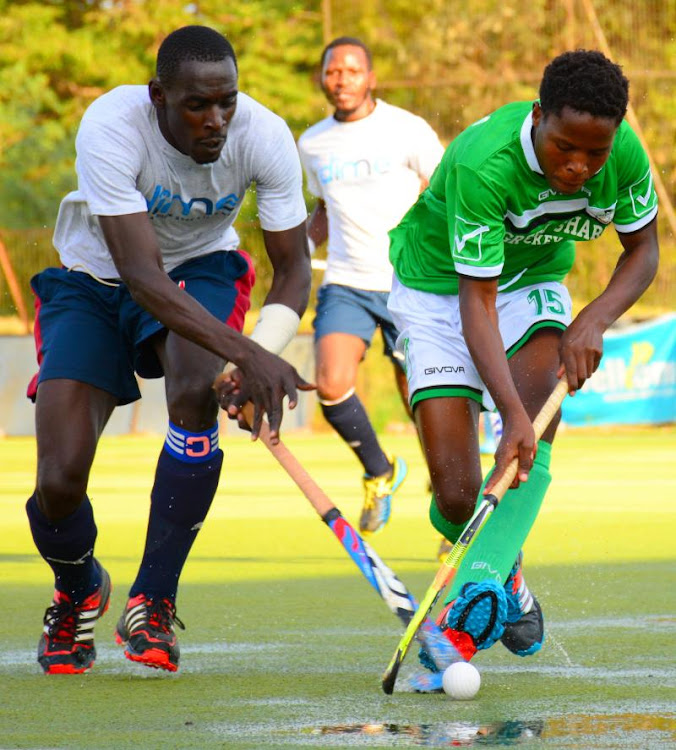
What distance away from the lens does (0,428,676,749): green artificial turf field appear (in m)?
3.63

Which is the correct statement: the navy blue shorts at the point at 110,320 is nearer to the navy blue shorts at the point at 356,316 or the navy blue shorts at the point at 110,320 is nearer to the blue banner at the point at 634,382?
the navy blue shorts at the point at 356,316

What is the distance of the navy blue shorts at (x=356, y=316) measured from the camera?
27.0 feet

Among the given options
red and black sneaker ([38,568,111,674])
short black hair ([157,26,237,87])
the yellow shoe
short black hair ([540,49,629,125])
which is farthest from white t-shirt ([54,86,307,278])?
the yellow shoe

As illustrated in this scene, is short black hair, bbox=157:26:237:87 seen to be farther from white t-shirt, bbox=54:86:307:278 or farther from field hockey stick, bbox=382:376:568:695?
field hockey stick, bbox=382:376:568:695

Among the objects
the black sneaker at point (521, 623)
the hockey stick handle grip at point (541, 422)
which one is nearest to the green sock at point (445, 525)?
the black sneaker at point (521, 623)

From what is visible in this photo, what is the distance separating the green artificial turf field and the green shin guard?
27 cm

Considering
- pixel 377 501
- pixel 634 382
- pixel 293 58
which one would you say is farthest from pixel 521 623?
pixel 293 58

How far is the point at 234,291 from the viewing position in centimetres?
488

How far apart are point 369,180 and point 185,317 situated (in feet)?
14.0

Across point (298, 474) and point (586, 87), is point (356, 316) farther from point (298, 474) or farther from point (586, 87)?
point (586, 87)

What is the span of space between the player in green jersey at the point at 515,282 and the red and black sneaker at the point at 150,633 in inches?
29.9

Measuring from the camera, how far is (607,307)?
4668 millimetres

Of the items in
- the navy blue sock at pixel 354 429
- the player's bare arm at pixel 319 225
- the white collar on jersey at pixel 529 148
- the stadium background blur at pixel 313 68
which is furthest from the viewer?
the stadium background blur at pixel 313 68

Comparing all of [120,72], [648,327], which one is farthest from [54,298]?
[120,72]
